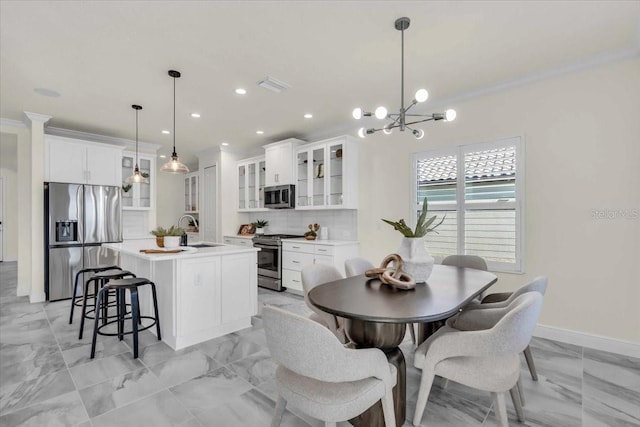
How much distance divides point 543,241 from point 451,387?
189 cm

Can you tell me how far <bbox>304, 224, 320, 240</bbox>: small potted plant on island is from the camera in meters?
5.16

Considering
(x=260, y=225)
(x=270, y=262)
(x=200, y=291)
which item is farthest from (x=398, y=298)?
(x=260, y=225)

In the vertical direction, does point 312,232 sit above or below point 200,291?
above

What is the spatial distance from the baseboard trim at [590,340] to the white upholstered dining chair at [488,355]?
1.87m

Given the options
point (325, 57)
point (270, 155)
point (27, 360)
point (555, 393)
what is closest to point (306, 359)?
point (555, 393)

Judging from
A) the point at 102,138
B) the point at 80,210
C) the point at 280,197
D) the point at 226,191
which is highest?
the point at 102,138

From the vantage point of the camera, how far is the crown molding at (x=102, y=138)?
506 cm

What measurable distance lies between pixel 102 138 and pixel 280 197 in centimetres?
331

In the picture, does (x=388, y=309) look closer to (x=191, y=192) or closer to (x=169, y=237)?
(x=169, y=237)

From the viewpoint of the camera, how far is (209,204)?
6.98 m

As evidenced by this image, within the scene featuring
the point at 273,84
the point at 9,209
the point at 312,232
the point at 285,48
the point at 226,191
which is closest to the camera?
the point at 285,48

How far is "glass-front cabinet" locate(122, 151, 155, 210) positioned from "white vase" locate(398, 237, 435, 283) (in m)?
5.12

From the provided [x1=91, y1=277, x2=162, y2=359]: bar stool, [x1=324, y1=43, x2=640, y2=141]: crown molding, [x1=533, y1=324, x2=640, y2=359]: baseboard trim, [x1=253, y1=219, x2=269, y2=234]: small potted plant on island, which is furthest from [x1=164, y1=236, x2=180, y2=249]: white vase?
[x1=533, y1=324, x2=640, y2=359]: baseboard trim

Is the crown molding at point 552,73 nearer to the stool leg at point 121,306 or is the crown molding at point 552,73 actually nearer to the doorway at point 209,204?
the stool leg at point 121,306
